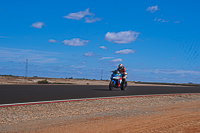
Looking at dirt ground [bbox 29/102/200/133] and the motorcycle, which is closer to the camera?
dirt ground [bbox 29/102/200/133]

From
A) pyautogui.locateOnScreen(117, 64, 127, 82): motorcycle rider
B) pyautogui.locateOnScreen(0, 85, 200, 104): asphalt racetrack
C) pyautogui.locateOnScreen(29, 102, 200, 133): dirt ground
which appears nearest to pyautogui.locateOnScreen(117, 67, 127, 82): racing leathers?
pyautogui.locateOnScreen(117, 64, 127, 82): motorcycle rider

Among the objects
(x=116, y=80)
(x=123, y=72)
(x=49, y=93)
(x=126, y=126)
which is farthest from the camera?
(x=123, y=72)

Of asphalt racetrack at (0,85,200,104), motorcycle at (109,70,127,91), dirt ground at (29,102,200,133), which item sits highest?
motorcycle at (109,70,127,91)

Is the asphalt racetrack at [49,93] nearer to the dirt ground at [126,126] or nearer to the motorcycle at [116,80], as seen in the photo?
the motorcycle at [116,80]

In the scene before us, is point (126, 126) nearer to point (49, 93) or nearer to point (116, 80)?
point (49, 93)

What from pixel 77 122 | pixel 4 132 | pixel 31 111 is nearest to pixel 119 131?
pixel 77 122

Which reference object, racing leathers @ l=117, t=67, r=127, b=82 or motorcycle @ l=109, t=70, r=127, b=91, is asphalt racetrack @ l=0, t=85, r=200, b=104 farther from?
racing leathers @ l=117, t=67, r=127, b=82

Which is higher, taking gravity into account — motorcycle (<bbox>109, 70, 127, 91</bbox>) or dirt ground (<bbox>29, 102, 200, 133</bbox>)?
motorcycle (<bbox>109, 70, 127, 91</bbox>)

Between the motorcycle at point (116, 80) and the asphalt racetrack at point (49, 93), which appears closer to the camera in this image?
the asphalt racetrack at point (49, 93)

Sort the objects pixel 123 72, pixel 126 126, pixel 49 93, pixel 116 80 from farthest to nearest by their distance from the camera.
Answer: pixel 123 72 → pixel 116 80 → pixel 49 93 → pixel 126 126

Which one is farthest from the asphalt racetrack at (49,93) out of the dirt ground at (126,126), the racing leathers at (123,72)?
the dirt ground at (126,126)

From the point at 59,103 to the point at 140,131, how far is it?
21.7 feet

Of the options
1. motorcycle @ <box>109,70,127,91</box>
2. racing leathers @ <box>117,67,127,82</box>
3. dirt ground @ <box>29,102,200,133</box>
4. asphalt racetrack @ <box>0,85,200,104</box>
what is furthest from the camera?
racing leathers @ <box>117,67,127,82</box>

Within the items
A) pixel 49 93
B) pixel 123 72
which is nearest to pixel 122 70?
pixel 123 72
